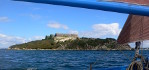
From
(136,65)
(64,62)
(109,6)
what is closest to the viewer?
(109,6)

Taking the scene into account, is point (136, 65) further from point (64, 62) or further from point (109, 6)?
point (64, 62)

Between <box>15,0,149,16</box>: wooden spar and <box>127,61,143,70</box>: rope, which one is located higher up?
<box>15,0,149,16</box>: wooden spar

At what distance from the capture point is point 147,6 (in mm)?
9211

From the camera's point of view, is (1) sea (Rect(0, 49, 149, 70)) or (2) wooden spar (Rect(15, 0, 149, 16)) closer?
(2) wooden spar (Rect(15, 0, 149, 16))

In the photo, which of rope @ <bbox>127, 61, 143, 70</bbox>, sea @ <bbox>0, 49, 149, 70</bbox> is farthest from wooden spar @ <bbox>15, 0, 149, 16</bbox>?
rope @ <bbox>127, 61, 143, 70</bbox>

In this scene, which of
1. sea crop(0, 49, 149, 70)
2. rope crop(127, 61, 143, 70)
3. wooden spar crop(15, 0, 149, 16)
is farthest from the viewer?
sea crop(0, 49, 149, 70)

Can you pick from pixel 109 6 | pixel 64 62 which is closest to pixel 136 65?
pixel 109 6

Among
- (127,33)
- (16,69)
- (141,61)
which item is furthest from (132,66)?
(16,69)

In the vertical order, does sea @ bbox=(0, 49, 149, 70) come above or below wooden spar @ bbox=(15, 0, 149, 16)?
below

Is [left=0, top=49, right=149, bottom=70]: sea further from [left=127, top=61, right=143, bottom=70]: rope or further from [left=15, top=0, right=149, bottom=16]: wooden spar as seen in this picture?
[left=15, top=0, right=149, bottom=16]: wooden spar

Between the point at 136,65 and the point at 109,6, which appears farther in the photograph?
the point at 136,65

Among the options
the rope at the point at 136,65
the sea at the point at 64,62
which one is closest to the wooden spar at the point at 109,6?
the sea at the point at 64,62

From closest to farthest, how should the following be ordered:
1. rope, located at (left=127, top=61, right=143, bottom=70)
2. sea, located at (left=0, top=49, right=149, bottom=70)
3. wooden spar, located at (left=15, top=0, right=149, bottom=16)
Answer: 1. wooden spar, located at (left=15, top=0, right=149, bottom=16)
2. rope, located at (left=127, top=61, right=143, bottom=70)
3. sea, located at (left=0, top=49, right=149, bottom=70)

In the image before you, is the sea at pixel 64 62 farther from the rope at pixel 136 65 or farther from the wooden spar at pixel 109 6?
the wooden spar at pixel 109 6
